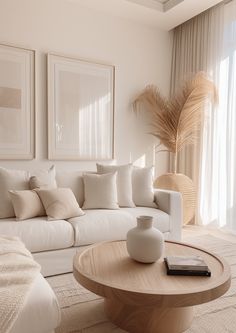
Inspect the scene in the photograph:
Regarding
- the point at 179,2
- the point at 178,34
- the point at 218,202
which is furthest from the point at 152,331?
the point at 178,34

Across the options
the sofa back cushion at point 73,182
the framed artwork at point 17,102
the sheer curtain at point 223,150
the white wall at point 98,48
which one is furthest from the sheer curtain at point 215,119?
the framed artwork at point 17,102

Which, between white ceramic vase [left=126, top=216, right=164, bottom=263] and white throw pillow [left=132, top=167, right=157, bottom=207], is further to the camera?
white throw pillow [left=132, top=167, right=157, bottom=207]

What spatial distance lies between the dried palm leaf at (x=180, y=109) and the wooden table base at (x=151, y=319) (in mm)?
2566

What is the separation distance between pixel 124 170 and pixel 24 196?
1108mm

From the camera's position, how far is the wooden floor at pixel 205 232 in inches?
136

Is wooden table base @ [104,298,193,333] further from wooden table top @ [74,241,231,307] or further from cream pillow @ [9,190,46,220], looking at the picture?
cream pillow @ [9,190,46,220]

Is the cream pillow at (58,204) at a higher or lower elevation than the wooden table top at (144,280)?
higher

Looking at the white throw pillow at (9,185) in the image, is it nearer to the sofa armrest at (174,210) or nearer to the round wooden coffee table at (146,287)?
the round wooden coffee table at (146,287)

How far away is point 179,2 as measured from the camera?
11.4 feet

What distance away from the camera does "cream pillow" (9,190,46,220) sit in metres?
2.38

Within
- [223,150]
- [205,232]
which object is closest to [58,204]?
[205,232]

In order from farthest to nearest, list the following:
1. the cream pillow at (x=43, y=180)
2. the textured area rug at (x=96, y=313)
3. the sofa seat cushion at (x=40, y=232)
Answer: the cream pillow at (x=43, y=180) < the sofa seat cushion at (x=40, y=232) < the textured area rug at (x=96, y=313)

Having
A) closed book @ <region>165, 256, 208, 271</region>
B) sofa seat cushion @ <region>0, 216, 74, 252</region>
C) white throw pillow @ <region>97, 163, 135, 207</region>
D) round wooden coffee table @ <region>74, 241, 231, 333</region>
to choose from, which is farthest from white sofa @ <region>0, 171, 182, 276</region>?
closed book @ <region>165, 256, 208, 271</region>

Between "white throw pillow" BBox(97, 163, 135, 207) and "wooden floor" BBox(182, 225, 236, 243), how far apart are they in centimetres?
90
